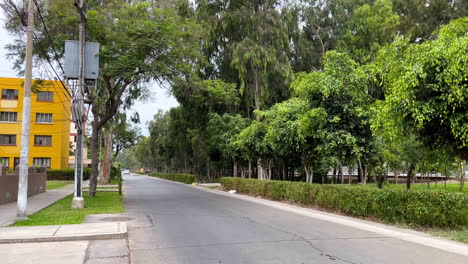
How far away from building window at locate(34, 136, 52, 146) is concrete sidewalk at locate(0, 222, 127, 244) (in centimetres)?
4469

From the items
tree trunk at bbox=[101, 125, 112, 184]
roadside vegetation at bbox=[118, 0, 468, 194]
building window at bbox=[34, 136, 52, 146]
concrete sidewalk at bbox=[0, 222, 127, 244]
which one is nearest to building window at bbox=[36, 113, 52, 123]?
building window at bbox=[34, 136, 52, 146]

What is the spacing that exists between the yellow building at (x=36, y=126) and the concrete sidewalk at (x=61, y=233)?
4084 centimetres

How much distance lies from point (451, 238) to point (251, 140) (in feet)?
54.5

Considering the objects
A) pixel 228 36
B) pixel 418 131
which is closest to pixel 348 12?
pixel 228 36

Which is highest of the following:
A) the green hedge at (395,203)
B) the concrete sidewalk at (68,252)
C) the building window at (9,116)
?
the building window at (9,116)

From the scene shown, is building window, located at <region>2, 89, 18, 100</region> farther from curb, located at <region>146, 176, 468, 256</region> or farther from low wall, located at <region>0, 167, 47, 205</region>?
curb, located at <region>146, 176, 468, 256</region>

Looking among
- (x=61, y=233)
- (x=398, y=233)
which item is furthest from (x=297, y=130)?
(x=61, y=233)

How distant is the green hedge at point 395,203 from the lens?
10.7 meters

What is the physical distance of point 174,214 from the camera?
1463 centimetres

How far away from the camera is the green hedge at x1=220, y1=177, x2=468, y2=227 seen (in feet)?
35.1

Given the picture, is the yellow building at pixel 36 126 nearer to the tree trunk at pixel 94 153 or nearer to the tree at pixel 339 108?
the tree trunk at pixel 94 153

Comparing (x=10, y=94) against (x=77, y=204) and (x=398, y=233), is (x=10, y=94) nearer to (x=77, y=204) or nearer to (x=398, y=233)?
(x=77, y=204)

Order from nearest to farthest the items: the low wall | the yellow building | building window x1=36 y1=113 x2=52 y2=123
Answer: the low wall, the yellow building, building window x1=36 y1=113 x2=52 y2=123

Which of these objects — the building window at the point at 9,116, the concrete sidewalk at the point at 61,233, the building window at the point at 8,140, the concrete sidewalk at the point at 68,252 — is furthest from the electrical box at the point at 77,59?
the building window at the point at 8,140
